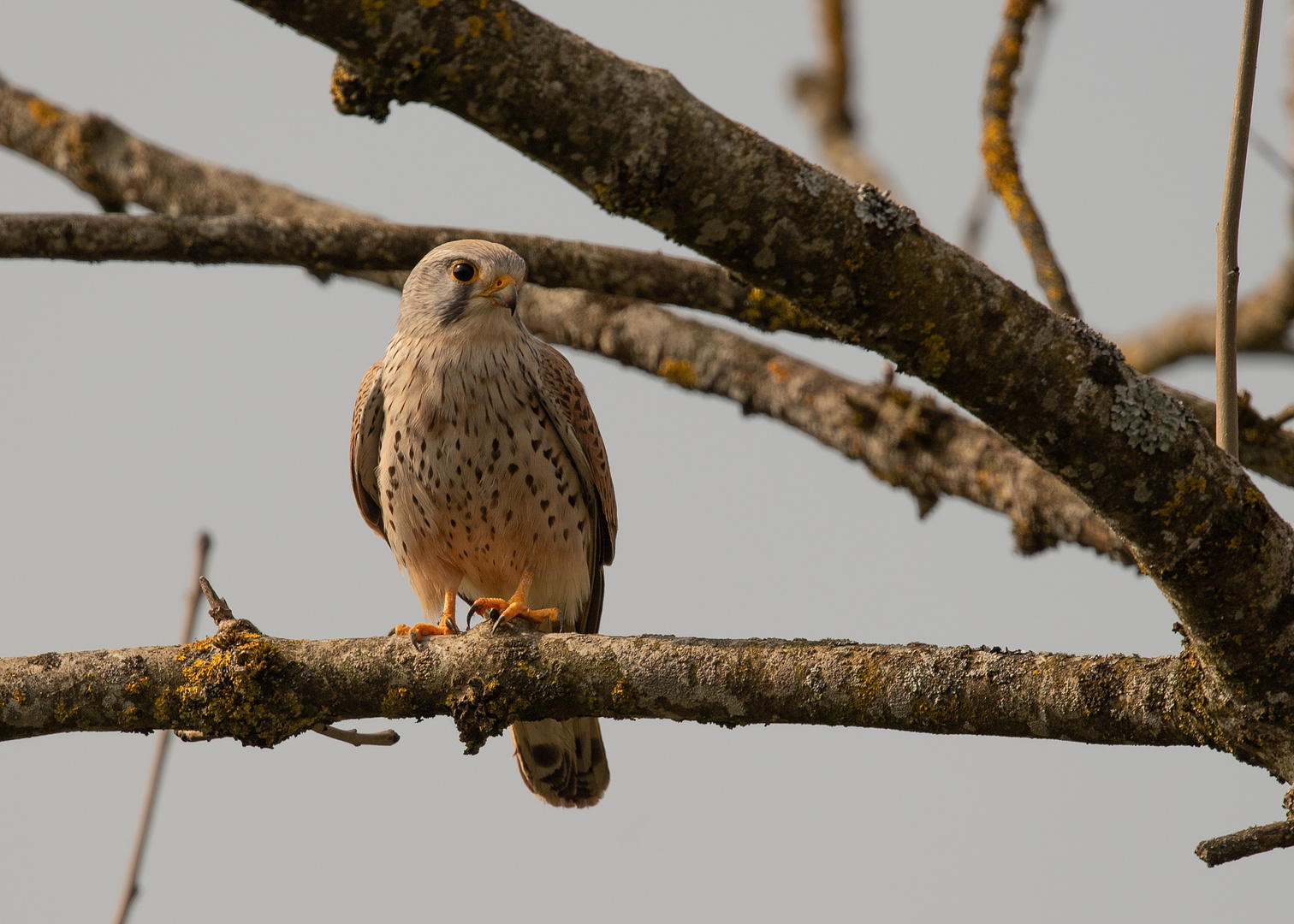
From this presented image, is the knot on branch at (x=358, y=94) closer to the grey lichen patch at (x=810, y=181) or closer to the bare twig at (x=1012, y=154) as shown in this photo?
the grey lichen patch at (x=810, y=181)

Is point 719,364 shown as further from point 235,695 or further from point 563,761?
point 235,695

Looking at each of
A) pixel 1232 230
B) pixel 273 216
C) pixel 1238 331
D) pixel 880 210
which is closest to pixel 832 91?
pixel 1238 331

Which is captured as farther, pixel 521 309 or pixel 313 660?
pixel 521 309

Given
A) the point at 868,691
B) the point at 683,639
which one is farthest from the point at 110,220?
the point at 868,691

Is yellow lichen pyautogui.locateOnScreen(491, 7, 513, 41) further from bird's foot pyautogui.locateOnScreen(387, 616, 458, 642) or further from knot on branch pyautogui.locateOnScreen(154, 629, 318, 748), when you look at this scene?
bird's foot pyautogui.locateOnScreen(387, 616, 458, 642)

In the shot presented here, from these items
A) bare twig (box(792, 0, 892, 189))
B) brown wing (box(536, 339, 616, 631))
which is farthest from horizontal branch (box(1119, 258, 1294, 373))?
brown wing (box(536, 339, 616, 631))

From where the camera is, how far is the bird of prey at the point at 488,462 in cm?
440

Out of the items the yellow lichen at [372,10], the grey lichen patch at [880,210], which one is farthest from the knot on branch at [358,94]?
the grey lichen patch at [880,210]

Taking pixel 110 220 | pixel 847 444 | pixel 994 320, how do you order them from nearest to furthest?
1. pixel 994 320
2. pixel 110 220
3. pixel 847 444

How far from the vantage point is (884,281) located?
2.17m

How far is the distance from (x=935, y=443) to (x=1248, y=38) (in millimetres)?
2713

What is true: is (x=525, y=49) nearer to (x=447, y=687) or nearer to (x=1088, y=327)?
(x=1088, y=327)

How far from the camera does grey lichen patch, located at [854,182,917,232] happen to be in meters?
2.14

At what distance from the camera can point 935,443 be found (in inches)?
196
